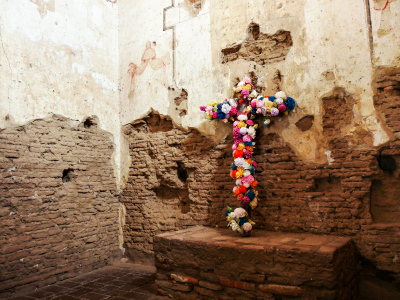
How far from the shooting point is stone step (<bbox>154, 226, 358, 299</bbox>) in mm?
3040

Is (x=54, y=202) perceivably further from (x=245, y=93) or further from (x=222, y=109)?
(x=245, y=93)

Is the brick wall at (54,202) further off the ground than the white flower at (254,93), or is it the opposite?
the white flower at (254,93)

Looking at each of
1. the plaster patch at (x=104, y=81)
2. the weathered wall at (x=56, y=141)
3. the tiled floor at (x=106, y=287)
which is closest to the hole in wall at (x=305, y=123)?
the tiled floor at (x=106, y=287)

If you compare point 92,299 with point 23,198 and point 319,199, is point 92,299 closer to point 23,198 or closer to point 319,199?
point 23,198

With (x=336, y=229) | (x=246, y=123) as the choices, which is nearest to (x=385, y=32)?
(x=246, y=123)

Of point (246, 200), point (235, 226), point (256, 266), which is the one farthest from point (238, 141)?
point (256, 266)

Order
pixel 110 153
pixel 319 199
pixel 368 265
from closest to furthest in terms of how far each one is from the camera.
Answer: pixel 368 265 < pixel 319 199 < pixel 110 153

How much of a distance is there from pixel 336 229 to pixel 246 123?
185 cm

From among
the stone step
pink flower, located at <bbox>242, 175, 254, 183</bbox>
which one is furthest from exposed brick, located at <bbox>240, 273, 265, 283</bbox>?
pink flower, located at <bbox>242, 175, 254, 183</bbox>

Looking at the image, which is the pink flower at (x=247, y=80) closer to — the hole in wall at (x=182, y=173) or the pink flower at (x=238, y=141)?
the pink flower at (x=238, y=141)

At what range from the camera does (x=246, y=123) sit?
4.48m

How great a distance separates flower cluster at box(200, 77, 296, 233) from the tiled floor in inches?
60.6

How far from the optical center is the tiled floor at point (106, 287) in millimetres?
4008

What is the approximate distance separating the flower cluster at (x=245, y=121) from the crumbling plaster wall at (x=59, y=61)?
2272mm
